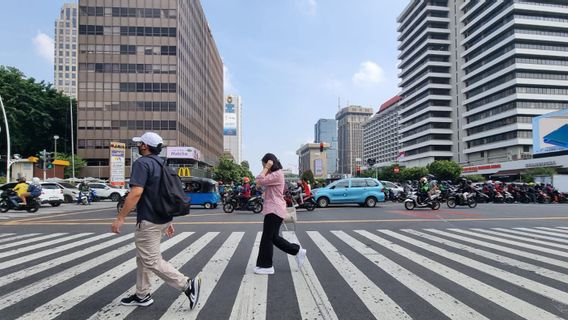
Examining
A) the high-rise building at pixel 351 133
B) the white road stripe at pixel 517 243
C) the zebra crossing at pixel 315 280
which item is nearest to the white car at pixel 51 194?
the zebra crossing at pixel 315 280

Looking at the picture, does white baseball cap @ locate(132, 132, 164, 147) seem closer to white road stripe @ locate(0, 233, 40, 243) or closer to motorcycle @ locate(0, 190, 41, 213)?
white road stripe @ locate(0, 233, 40, 243)

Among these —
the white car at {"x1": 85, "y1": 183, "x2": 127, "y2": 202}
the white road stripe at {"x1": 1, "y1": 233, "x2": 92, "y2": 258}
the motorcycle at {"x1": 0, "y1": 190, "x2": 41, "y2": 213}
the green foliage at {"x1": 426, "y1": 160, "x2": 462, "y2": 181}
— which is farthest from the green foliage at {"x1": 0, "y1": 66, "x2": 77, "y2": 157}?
the green foliage at {"x1": 426, "y1": 160, "x2": 462, "y2": 181}

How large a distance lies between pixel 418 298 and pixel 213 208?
1807 cm

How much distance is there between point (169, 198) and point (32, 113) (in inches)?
2157

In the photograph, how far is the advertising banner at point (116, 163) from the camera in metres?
28.2

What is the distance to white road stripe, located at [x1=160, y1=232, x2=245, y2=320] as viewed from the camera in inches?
144

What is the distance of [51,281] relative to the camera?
489 cm

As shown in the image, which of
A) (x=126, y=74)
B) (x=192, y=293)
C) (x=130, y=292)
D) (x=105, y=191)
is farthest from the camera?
(x=126, y=74)

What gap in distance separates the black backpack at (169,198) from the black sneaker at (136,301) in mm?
943

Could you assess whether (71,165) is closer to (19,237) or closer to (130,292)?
(19,237)

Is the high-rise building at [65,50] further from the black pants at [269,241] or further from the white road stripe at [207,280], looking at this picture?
the black pants at [269,241]

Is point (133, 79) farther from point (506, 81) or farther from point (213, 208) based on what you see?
point (506, 81)

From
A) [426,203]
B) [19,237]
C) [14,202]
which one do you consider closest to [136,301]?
[19,237]

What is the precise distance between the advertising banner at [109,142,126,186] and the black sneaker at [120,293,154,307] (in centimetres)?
2677
